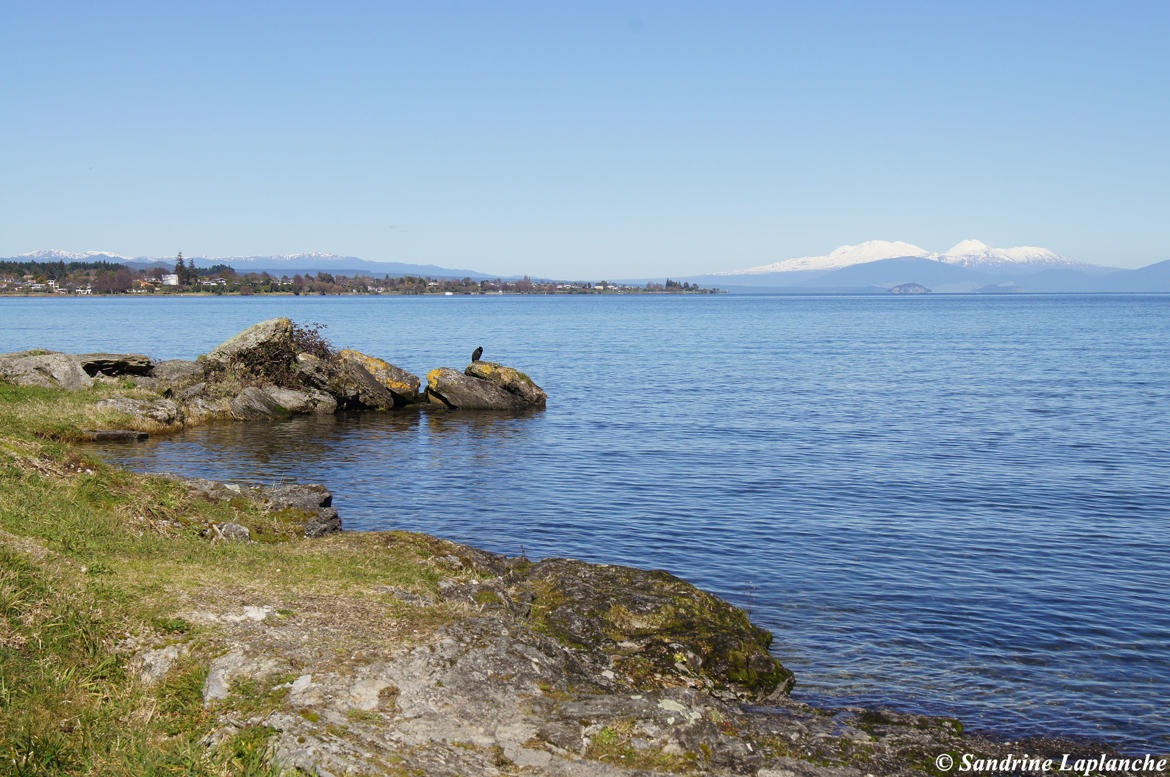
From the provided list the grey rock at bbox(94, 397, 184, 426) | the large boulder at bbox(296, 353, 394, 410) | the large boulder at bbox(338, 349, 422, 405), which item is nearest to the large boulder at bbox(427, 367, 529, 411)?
the large boulder at bbox(338, 349, 422, 405)

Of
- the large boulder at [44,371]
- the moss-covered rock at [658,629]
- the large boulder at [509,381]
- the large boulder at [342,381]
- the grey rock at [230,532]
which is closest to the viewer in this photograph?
the moss-covered rock at [658,629]

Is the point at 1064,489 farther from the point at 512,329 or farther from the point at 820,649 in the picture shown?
the point at 512,329

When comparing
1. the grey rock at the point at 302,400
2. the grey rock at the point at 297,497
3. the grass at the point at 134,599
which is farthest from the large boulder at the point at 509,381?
the grass at the point at 134,599

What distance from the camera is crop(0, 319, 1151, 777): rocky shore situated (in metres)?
8.18

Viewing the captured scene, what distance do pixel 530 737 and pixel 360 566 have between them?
18.0 ft

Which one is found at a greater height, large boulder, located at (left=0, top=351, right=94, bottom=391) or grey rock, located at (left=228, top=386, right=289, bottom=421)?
large boulder, located at (left=0, top=351, right=94, bottom=391)

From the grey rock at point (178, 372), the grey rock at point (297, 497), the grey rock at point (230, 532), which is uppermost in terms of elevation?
the grey rock at point (178, 372)

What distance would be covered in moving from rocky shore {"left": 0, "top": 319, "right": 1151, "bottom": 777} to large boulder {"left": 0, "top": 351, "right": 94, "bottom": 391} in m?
24.0

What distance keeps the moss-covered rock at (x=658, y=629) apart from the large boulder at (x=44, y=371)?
31.6 metres

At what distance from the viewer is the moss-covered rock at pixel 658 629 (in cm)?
1273

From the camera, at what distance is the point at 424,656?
31.8 feet

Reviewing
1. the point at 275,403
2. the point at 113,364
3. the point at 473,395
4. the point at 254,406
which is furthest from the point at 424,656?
the point at 113,364

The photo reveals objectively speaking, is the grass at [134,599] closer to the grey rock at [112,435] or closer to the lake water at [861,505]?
the lake water at [861,505]

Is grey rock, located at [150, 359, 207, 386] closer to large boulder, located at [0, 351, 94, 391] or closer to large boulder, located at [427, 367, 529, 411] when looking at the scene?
large boulder, located at [0, 351, 94, 391]
